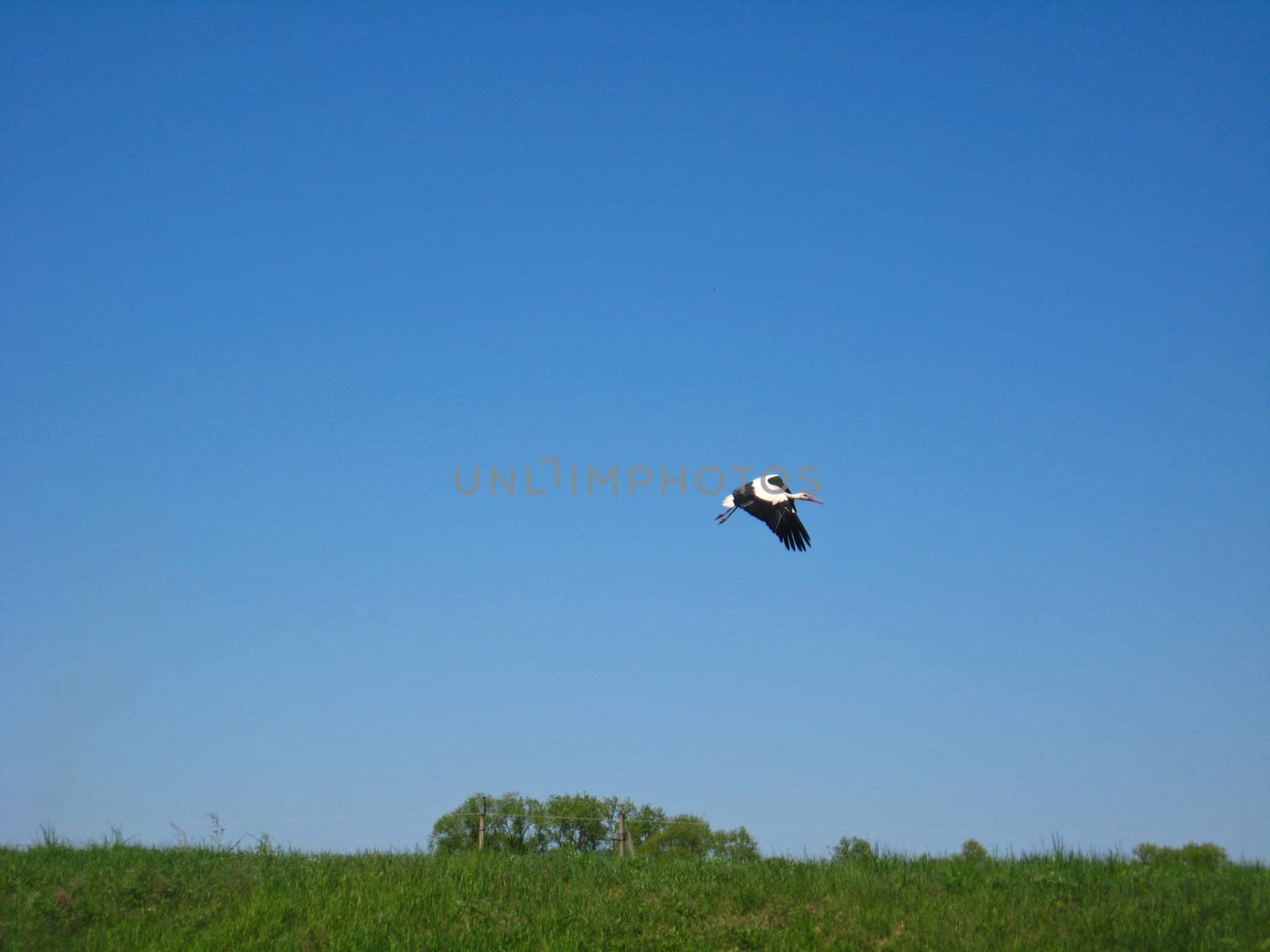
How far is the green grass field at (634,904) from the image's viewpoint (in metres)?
14.6

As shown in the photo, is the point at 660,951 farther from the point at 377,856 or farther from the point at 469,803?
the point at 469,803

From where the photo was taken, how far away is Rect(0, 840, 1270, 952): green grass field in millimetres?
14625

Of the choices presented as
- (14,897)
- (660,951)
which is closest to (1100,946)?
(660,951)

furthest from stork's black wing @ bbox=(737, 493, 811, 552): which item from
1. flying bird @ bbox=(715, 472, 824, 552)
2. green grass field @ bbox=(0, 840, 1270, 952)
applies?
green grass field @ bbox=(0, 840, 1270, 952)

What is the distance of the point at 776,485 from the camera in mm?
21969

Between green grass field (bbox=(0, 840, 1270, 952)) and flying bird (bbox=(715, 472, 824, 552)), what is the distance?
5625mm

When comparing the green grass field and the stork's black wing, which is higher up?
the stork's black wing

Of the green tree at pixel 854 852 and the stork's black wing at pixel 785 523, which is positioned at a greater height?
the stork's black wing at pixel 785 523

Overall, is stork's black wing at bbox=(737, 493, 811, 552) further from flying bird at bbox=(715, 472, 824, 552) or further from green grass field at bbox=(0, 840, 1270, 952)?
green grass field at bbox=(0, 840, 1270, 952)

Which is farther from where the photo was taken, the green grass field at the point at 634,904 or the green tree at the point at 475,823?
the green tree at the point at 475,823

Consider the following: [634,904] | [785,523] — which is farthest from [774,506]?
[634,904]

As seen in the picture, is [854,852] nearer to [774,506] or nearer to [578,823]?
[774,506]

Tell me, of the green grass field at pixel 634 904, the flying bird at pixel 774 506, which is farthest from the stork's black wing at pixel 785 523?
the green grass field at pixel 634 904

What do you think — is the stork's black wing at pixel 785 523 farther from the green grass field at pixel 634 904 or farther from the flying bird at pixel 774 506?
the green grass field at pixel 634 904
